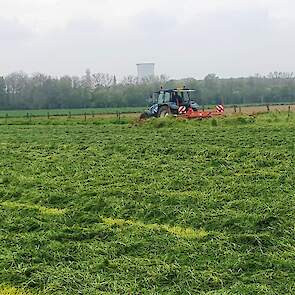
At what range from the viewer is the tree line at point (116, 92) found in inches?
2442

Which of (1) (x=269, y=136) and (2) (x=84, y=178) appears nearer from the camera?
(2) (x=84, y=178)

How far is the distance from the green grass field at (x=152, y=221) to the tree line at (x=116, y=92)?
44.5 metres

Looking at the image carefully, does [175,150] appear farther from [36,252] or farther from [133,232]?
[36,252]

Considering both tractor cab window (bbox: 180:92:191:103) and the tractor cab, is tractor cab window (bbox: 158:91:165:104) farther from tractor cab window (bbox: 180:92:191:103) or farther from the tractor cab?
tractor cab window (bbox: 180:92:191:103)

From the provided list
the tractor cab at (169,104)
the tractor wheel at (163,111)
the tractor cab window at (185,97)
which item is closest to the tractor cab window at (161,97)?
the tractor cab at (169,104)

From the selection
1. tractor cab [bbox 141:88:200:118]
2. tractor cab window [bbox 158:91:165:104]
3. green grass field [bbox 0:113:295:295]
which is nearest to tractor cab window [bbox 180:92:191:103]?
tractor cab [bbox 141:88:200:118]

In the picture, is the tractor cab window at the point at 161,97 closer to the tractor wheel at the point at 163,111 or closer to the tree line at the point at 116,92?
the tractor wheel at the point at 163,111

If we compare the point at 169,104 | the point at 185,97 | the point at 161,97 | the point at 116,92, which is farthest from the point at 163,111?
the point at 116,92

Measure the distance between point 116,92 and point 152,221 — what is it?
5854 centimetres

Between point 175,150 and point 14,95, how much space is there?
198 feet

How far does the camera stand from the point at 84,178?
11.5m

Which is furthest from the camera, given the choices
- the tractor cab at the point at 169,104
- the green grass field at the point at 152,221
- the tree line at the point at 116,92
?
the tree line at the point at 116,92

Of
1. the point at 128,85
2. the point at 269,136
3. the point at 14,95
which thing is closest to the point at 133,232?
the point at 269,136

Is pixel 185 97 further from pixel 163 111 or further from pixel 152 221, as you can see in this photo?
pixel 152 221
